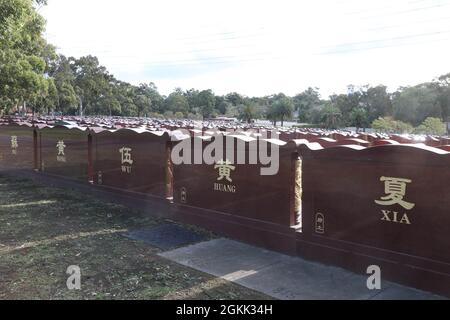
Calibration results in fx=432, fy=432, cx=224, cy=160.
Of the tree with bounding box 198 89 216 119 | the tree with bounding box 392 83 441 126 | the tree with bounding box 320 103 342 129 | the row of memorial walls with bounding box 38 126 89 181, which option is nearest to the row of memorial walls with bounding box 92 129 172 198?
the row of memorial walls with bounding box 38 126 89 181

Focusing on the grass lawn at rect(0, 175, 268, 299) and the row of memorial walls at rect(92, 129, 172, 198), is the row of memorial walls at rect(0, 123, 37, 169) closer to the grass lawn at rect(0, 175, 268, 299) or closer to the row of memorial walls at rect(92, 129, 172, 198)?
the row of memorial walls at rect(92, 129, 172, 198)

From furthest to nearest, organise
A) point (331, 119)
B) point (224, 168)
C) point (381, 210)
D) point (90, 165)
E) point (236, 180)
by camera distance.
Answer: point (331, 119)
point (90, 165)
point (224, 168)
point (236, 180)
point (381, 210)

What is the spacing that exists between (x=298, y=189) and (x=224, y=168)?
3.95 feet

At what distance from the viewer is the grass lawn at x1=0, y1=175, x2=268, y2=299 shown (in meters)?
3.97

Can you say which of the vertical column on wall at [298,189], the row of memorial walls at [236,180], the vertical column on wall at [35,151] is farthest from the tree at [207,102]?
the vertical column on wall at [298,189]

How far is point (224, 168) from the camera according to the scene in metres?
5.93

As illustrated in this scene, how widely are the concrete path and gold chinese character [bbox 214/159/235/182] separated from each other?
3.05ft

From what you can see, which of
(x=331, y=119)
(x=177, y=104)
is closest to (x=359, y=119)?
(x=331, y=119)

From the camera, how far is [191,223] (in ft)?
21.0

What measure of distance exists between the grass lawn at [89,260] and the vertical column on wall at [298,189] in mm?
1362

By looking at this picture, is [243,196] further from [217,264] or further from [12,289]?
[12,289]

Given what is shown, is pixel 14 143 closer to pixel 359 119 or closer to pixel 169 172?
pixel 169 172

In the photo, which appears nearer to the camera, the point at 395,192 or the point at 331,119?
the point at 395,192
